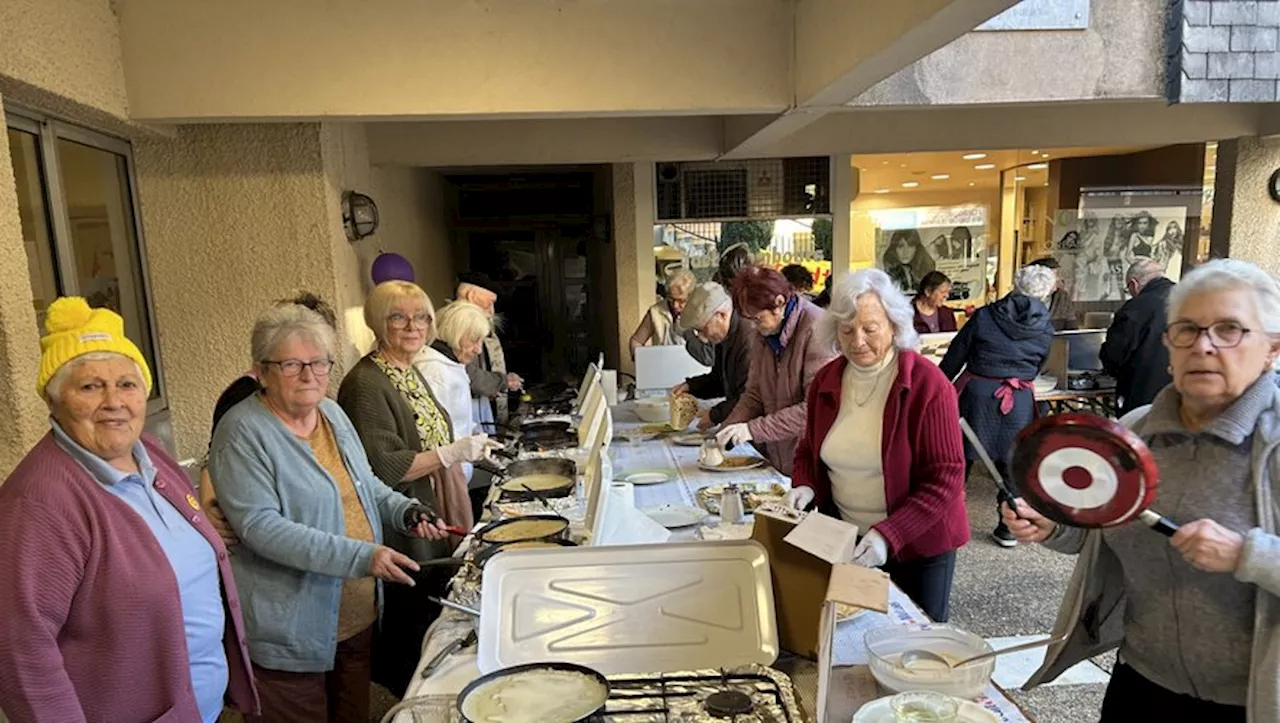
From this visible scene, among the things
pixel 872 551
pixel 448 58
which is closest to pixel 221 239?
pixel 448 58

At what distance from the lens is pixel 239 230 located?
142 inches

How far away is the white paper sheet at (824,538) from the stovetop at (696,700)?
21 cm

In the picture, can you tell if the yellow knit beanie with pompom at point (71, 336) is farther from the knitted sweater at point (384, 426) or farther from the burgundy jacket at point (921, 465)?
the burgundy jacket at point (921, 465)

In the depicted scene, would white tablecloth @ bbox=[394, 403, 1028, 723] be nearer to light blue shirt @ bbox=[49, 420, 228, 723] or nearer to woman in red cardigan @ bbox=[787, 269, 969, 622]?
woman in red cardigan @ bbox=[787, 269, 969, 622]

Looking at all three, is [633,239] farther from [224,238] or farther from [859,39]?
[859,39]

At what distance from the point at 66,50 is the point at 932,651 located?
3.25 m

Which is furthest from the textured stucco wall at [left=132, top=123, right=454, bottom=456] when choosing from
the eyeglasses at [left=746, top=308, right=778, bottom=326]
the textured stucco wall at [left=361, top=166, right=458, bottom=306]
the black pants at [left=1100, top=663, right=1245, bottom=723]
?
the black pants at [left=1100, top=663, right=1245, bottom=723]

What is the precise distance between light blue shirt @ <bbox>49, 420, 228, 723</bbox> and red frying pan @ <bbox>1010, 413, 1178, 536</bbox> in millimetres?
1586

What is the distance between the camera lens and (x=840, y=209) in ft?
21.2

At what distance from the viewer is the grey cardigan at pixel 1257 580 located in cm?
116

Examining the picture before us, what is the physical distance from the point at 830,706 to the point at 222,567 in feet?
4.20

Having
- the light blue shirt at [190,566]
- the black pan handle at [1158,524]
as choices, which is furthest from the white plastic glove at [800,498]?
the light blue shirt at [190,566]

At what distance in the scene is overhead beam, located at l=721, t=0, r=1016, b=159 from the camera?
2086mm

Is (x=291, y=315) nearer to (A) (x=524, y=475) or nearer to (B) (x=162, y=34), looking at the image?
(A) (x=524, y=475)
